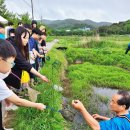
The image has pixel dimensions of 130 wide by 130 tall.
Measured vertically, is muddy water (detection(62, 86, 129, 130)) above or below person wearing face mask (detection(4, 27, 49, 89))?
below

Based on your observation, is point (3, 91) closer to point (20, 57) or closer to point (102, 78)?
point (20, 57)

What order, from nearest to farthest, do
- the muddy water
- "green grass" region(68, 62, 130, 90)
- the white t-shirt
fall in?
the white t-shirt → the muddy water → "green grass" region(68, 62, 130, 90)

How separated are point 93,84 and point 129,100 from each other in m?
8.36

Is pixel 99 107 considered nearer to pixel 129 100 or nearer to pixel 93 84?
pixel 93 84

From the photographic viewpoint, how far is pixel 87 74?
13.0m

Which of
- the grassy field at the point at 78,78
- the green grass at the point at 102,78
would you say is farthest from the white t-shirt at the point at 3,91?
the green grass at the point at 102,78

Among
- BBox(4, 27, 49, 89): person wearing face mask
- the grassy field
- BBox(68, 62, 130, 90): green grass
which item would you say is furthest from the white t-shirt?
BBox(68, 62, 130, 90): green grass

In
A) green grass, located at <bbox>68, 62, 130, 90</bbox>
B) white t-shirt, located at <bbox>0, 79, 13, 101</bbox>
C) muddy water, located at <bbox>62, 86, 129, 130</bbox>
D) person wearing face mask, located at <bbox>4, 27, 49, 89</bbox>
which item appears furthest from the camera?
green grass, located at <bbox>68, 62, 130, 90</bbox>

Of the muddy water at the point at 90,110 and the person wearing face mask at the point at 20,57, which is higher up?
the person wearing face mask at the point at 20,57

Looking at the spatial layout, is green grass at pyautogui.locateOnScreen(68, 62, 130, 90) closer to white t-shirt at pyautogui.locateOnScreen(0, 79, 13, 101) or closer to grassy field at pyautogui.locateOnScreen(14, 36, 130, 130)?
grassy field at pyautogui.locateOnScreen(14, 36, 130, 130)

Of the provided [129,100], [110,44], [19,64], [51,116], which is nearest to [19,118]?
[51,116]

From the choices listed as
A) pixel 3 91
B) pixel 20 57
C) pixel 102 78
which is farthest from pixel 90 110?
pixel 3 91

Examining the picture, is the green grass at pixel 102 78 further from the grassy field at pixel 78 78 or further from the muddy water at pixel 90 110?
the muddy water at pixel 90 110

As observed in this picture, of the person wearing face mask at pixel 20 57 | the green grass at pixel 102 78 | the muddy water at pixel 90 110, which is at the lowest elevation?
the green grass at pixel 102 78
